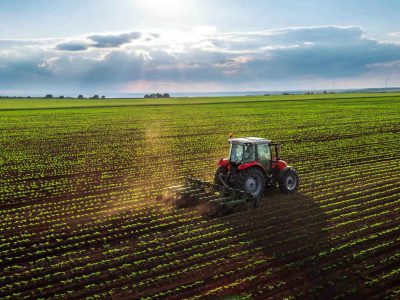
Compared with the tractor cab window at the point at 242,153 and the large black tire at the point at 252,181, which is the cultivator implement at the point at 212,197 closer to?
the large black tire at the point at 252,181

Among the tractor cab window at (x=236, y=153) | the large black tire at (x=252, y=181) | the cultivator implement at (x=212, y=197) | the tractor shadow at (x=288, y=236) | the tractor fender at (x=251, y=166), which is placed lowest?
the tractor shadow at (x=288, y=236)

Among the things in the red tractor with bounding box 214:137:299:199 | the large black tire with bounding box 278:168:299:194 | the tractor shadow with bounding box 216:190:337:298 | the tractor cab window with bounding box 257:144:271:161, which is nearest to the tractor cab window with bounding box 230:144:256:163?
the red tractor with bounding box 214:137:299:199

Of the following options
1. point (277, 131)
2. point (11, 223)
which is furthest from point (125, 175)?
point (277, 131)

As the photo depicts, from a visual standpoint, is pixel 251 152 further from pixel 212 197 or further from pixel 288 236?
pixel 288 236

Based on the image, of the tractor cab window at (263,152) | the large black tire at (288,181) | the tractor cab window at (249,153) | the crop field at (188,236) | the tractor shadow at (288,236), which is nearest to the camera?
the crop field at (188,236)

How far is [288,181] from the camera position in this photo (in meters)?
15.8

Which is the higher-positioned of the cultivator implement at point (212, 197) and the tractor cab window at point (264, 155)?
the tractor cab window at point (264, 155)

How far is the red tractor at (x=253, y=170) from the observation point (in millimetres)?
14547

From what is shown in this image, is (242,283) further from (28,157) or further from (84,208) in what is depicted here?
(28,157)

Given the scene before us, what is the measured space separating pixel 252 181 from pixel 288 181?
70.2 inches

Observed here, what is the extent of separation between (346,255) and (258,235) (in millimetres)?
2371

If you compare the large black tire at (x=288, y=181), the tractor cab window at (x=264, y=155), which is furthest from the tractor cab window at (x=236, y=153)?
the large black tire at (x=288, y=181)

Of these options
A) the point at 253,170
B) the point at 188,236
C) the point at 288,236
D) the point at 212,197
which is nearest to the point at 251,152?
the point at 253,170

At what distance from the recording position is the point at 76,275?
9836 mm
